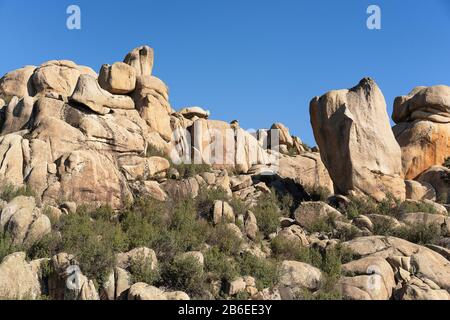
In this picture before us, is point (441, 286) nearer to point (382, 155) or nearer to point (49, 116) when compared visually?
point (382, 155)

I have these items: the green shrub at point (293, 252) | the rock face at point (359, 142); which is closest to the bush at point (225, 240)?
the green shrub at point (293, 252)

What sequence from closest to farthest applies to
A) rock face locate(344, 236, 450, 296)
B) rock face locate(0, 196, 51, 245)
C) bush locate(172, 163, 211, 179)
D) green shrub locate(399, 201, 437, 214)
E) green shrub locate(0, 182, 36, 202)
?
rock face locate(0, 196, 51, 245), rock face locate(344, 236, 450, 296), green shrub locate(0, 182, 36, 202), green shrub locate(399, 201, 437, 214), bush locate(172, 163, 211, 179)

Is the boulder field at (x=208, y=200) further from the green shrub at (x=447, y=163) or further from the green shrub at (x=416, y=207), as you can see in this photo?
the green shrub at (x=447, y=163)

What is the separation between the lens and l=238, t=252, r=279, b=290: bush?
13.2 meters

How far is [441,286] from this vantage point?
45.9 feet

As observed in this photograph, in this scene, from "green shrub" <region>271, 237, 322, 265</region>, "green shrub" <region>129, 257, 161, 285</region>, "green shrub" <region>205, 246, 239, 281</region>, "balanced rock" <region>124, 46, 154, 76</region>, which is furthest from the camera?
"balanced rock" <region>124, 46, 154, 76</region>

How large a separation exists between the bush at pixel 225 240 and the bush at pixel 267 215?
2033 mm

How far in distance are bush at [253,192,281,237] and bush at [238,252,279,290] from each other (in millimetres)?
3103

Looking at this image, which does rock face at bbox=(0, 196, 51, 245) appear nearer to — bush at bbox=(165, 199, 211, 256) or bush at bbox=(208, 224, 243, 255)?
bush at bbox=(165, 199, 211, 256)

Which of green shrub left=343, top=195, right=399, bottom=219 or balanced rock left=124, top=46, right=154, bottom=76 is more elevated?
balanced rock left=124, top=46, right=154, bottom=76

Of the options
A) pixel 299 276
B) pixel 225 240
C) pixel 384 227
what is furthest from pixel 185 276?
pixel 384 227

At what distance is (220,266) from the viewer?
529 inches

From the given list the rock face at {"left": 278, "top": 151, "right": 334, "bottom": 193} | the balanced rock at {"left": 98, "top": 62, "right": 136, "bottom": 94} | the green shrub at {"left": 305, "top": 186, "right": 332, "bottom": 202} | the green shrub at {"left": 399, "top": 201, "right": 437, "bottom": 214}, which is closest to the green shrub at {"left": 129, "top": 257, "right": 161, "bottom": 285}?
the green shrub at {"left": 305, "top": 186, "right": 332, "bottom": 202}

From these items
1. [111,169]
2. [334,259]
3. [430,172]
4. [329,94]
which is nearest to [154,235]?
[111,169]
